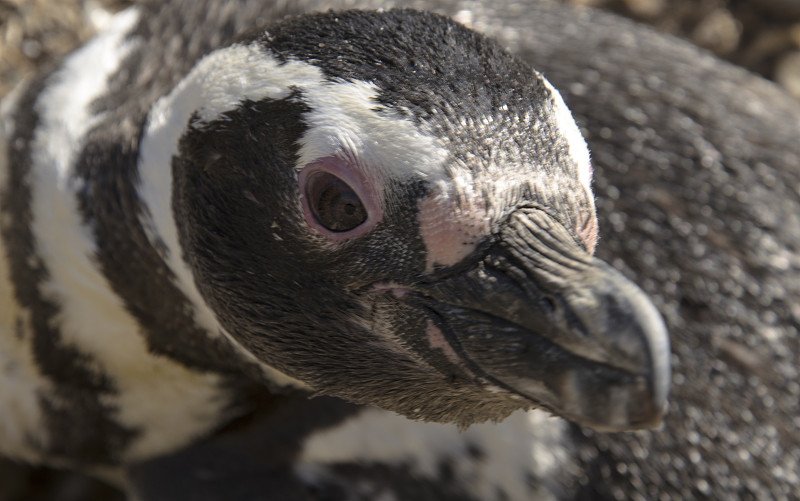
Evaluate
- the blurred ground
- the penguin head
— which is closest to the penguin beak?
the penguin head

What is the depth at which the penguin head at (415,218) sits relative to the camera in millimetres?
1162

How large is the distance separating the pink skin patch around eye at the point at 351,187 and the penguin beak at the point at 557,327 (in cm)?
11

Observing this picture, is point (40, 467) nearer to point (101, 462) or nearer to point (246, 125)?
→ point (101, 462)

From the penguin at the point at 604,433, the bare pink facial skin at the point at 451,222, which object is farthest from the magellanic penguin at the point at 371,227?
the penguin at the point at 604,433

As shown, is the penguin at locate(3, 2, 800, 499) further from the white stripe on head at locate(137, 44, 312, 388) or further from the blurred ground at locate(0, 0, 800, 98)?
the blurred ground at locate(0, 0, 800, 98)

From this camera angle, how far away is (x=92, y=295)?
5.53 feet

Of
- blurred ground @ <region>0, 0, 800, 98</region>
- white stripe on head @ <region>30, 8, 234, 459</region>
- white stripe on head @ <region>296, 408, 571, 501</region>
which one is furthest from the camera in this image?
blurred ground @ <region>0, 0, 800, 98</region>

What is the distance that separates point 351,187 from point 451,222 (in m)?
0.13

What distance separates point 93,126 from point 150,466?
0.64 metres

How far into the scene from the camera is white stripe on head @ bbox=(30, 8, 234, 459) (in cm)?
166

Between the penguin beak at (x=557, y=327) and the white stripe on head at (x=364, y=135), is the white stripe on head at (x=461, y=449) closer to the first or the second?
the penguin beak at (x=557, y=327)

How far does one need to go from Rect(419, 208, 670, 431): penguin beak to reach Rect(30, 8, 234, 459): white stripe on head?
671 millimetres

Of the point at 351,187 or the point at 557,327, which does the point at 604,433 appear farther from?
the point at 351,187

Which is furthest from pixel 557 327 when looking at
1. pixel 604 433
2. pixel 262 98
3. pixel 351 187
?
pixel 604 433
